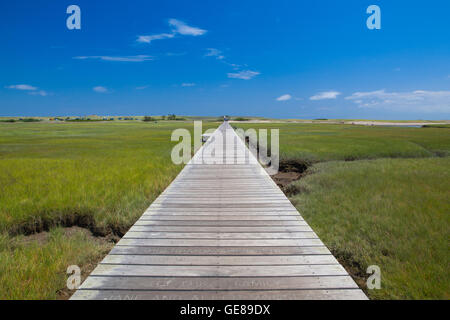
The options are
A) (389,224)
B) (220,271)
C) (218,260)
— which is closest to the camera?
(220,271)

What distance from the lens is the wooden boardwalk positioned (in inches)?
95.7

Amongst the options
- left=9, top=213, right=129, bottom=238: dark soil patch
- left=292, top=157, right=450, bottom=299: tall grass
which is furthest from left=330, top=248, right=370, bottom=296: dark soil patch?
left=9, top=213, right=129, bottom=238: dark soil patch

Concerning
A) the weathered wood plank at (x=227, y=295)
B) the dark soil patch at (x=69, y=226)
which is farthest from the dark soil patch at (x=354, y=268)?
the dark soil patch at (x=69, y=226)

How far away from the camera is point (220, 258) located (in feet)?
9.90

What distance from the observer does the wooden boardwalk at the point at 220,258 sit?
2.43m

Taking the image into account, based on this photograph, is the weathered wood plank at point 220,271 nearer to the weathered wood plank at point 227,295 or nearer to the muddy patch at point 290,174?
the weathered wood plank at point 227,295

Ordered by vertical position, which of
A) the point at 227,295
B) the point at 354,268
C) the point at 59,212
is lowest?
the point at 354,268

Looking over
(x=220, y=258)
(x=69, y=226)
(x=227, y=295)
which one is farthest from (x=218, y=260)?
(x=69, y=226)

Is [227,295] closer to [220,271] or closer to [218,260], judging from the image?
[220,271]

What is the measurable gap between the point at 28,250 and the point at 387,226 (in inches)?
231
